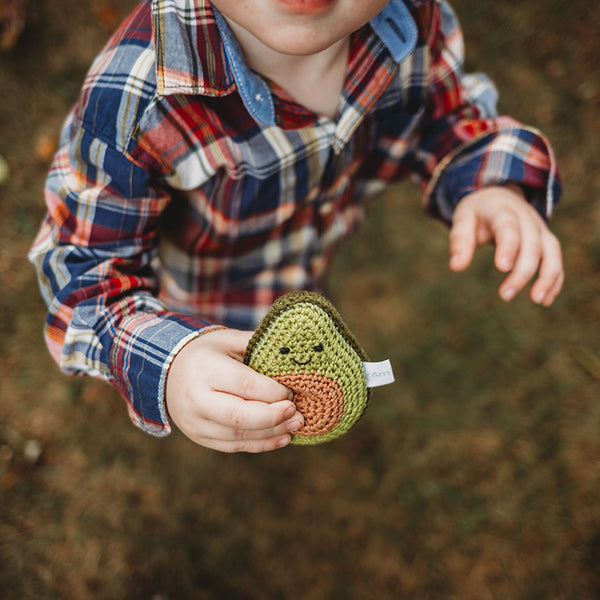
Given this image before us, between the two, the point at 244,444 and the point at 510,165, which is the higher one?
the point at 510,165

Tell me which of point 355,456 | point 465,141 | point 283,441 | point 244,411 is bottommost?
point 355,456

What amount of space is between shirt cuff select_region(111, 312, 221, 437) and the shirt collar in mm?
326

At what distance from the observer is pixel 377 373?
738 millimetres

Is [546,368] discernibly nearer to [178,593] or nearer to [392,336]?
[392,336]

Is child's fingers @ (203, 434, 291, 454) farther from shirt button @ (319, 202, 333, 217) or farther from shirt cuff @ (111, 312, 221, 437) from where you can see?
shirt button @ (319, 202, 333, 217)

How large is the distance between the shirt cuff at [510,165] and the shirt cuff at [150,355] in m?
0.59

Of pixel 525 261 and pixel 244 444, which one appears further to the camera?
pixel 525 261

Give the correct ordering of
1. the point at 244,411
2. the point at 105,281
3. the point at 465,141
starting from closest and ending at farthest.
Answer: the point at 244,411 → the point at 105,281 → the point at 465,141

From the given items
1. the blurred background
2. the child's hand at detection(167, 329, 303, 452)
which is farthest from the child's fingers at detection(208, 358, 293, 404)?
the blurred background

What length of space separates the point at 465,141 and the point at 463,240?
0.81ft

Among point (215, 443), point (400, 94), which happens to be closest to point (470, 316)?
point (400, 94)

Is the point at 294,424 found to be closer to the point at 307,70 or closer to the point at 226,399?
the point at 226,399

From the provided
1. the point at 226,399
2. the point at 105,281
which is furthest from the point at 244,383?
the point at 105,281

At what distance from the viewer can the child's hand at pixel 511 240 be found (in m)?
0.92
